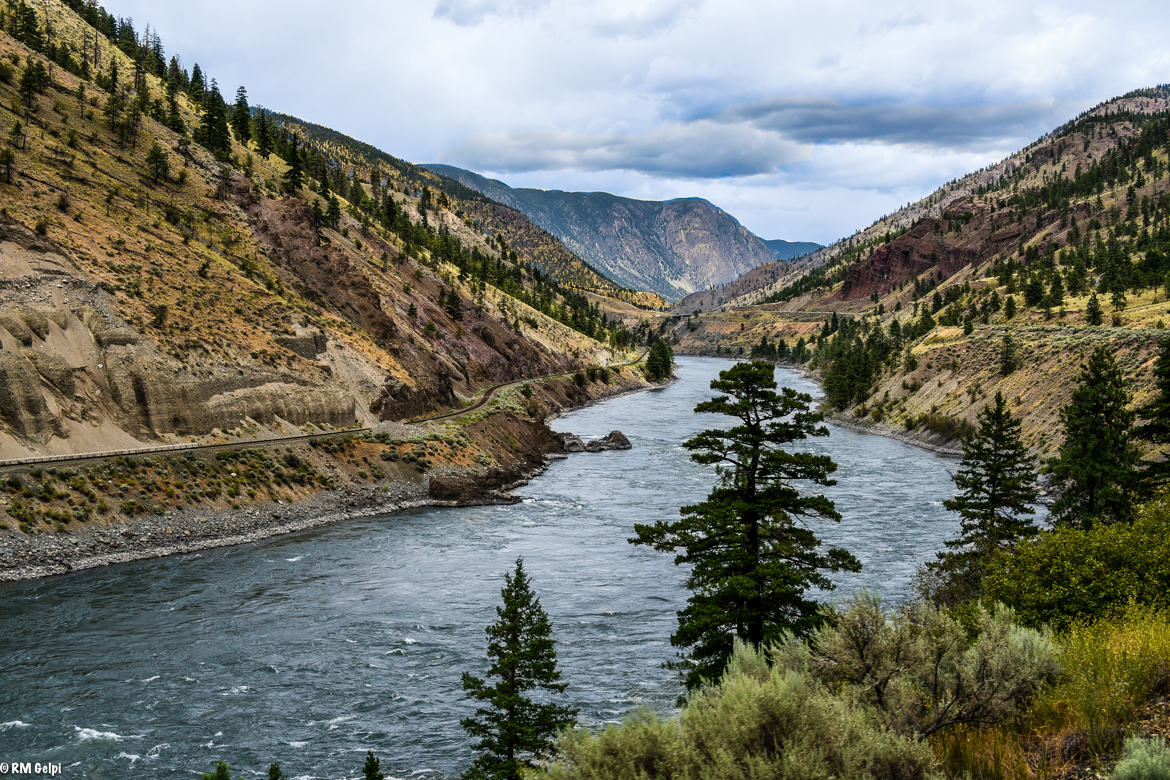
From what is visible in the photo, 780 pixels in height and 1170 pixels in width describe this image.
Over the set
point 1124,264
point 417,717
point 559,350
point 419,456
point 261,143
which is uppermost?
point 261,143

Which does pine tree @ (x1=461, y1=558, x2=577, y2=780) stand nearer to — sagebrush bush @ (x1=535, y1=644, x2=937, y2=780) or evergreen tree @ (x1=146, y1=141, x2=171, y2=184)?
sagebrush bush @ (x1=535, y1=644, x2=937, y2=780)

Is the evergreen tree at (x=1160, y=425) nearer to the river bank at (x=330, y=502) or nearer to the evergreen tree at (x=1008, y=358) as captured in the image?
the river bank at (x=330, y=502)

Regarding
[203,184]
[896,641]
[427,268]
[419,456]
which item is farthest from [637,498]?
[427,268]

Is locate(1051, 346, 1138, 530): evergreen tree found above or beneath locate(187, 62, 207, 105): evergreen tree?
beneath

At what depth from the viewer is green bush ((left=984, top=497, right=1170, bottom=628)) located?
19.6 metres

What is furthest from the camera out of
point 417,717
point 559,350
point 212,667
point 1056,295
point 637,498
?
point 559,350

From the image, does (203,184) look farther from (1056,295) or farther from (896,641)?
(1056,295)

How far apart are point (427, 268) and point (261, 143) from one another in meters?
32.5

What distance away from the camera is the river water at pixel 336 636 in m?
23.9

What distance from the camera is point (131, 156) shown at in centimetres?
7794

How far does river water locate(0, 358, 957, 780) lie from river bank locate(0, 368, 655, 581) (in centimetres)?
159

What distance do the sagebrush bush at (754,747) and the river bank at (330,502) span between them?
39.6m

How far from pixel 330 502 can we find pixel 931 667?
48686 mm
